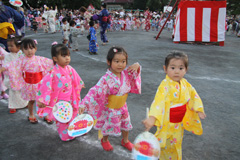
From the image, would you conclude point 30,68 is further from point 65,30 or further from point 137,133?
point 65,30

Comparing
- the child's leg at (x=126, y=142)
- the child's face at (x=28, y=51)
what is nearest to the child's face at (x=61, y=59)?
the child's face at (x=28, y=51)

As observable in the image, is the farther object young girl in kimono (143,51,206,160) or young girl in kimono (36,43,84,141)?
young girl in kimono (36,43,84,141)

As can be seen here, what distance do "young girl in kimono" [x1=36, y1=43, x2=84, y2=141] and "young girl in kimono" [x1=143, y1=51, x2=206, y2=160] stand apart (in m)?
1.28

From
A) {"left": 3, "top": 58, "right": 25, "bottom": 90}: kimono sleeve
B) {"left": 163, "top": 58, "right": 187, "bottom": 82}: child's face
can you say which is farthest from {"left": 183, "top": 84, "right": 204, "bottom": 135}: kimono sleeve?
{"left": 3, "top": 58, "right": 25, "bottom": 90}: kimono sleeve

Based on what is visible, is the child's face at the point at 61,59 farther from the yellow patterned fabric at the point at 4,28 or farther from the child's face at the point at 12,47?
the yellow patterned fabric at the point at 4,28

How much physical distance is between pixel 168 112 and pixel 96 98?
886mm

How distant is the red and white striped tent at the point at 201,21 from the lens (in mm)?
10508

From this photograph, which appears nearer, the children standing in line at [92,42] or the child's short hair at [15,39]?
the child's short hair at [15,39]

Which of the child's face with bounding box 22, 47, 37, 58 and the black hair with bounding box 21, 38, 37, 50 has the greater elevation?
the black hair with bounding box 21, 38, 37, 50

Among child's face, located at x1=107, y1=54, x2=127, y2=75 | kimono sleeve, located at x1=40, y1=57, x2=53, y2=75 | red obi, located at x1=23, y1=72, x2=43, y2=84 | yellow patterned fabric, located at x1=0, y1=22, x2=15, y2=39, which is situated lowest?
red obi, located at x1=23, y1=72, x2=43, y2=84

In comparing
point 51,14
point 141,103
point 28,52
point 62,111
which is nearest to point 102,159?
point 62,111

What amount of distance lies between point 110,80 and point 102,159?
3.28ft

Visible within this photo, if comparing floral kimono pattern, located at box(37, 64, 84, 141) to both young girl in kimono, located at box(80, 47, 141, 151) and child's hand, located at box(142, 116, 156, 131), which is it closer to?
young girl in kimono, located at box(80, 47, 141, 151)

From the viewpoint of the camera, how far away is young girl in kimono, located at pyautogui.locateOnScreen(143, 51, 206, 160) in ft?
6.24
